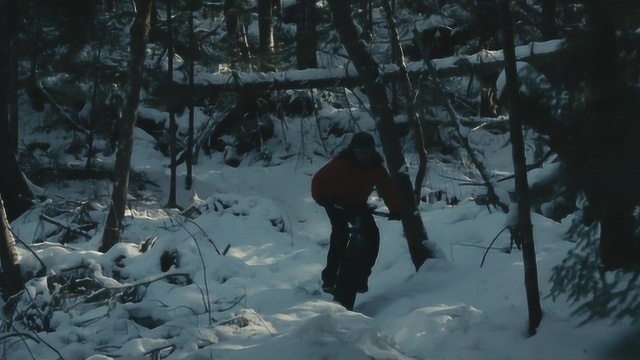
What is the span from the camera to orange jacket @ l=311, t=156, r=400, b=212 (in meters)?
8.26

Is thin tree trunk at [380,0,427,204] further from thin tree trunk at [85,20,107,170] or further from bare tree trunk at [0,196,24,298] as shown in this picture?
thin tree trunk at [85,20,107,170]

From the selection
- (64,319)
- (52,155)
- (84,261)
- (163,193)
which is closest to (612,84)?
(64,319)

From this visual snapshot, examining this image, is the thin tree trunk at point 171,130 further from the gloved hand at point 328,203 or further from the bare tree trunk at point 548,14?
the bare tree trunk at point 548,14

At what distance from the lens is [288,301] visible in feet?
28.0

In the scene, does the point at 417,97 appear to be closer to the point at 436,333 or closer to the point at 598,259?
the point at 436,333

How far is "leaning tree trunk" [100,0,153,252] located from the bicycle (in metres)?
4.01

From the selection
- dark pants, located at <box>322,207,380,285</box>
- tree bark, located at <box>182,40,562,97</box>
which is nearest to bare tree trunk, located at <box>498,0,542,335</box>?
dark pants, located at <box>322,207,380,285</box>

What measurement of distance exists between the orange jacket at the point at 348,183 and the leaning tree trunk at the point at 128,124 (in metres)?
3.94

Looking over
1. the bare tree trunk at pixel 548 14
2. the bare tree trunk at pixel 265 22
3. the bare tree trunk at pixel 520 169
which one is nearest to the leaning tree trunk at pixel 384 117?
the bare tree trunk at pixel 548 14

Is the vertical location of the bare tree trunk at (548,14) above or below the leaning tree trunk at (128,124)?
above

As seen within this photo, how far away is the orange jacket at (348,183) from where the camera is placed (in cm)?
826

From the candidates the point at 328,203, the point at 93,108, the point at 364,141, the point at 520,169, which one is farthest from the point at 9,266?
the point at 93,108

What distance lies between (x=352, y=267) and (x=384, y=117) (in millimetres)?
1894

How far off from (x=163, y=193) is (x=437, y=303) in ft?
37.8
